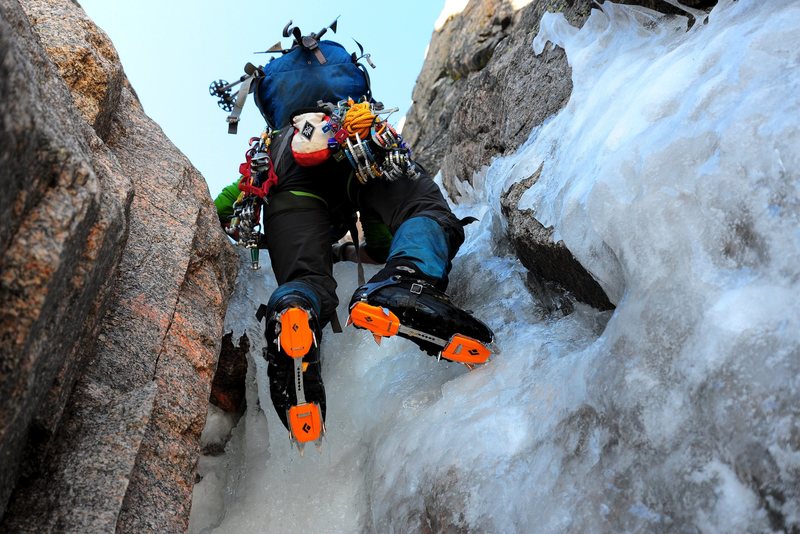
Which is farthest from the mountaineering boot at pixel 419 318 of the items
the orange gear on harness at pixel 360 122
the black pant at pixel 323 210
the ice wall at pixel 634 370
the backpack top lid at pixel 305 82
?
the backpack top lid at pixel 305 82

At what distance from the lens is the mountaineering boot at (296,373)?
12.4ft

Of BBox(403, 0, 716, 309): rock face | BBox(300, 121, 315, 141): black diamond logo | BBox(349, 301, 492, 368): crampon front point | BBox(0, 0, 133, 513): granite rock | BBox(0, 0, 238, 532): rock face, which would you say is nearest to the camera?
BBox(0, 0, 133, 513): granite rock

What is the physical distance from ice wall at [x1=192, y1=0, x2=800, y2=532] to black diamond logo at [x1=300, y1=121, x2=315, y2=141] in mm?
1531

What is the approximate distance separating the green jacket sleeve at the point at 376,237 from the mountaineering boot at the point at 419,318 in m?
1.93

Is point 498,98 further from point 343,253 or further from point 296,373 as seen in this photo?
point 296,373

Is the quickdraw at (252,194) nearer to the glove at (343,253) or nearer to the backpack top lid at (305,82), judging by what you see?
the backpack top lid at (305,82)

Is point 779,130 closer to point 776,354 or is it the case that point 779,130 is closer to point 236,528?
point 776,354

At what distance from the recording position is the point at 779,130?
262cm

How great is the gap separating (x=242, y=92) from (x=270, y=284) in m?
1.64

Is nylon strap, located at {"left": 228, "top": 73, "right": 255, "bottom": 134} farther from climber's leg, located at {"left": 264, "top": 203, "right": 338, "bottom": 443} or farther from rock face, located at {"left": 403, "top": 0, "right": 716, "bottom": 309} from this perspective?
rock face, located at {"left": 403, "top": 0, "right": 716, "bottom": 309}

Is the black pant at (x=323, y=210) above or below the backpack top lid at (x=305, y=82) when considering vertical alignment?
below

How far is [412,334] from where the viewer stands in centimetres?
371

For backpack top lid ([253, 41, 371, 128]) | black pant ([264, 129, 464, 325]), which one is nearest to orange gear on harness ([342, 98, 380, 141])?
black pant ([264, 129, 464, 325])

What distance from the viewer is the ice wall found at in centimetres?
239
